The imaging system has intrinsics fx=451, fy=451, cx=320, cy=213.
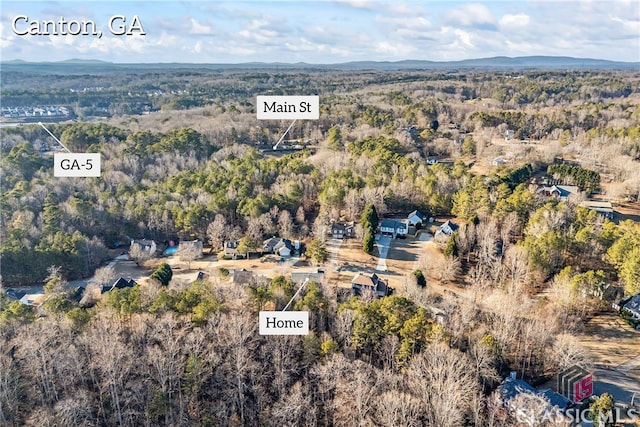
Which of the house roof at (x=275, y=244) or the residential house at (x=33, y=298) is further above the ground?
the house roof at (x=275, y=244)

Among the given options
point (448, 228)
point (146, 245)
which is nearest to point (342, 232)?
point (448, 228)


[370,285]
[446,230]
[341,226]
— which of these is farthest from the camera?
[341,226]

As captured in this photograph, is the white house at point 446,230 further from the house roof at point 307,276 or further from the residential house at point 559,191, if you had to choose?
the residential house at point 559,191

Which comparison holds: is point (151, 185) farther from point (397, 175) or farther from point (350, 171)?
point (397, 175)

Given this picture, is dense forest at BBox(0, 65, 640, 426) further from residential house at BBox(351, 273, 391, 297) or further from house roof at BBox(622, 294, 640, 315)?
residential house at BBox(351, 273, 391, 297)

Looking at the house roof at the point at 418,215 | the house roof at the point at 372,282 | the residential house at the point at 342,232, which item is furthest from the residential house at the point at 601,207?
the house roof at the point at 372,282

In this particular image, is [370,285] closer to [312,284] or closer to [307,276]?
[307,276]

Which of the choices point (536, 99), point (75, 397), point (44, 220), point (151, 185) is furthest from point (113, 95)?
point (75, 397)
